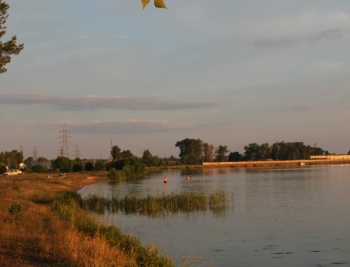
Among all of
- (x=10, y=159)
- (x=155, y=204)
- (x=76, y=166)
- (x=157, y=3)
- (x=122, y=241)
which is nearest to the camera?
(x=157, y=3)

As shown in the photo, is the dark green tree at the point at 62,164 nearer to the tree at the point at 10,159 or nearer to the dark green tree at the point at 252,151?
the tree at the point at 10,159

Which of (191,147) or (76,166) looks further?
(191,147)

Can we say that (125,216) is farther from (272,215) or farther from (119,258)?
(119,258)

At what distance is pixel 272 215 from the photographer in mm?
31156

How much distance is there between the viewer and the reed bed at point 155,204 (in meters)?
33.8

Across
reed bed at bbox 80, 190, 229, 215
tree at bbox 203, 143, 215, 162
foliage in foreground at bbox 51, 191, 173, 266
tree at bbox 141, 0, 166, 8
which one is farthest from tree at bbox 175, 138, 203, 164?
tree at bbox 141, 0, 166, 8

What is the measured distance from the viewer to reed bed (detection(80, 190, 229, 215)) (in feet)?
111

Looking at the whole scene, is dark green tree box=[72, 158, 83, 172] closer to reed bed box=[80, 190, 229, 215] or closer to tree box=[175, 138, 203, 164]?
reed bed box=[80, 190, 229, 215]

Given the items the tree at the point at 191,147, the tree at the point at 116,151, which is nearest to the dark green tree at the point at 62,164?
the tree at the point at 116,151

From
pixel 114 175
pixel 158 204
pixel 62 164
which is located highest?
pixel 62 164

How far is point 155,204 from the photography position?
33.8 meters

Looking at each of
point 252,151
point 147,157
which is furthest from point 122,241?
point 252,151

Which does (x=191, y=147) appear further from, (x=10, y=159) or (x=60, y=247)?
(x=60, y=247)

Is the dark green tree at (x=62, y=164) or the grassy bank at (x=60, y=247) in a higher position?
the dark green tree at (x=62, y=164)
